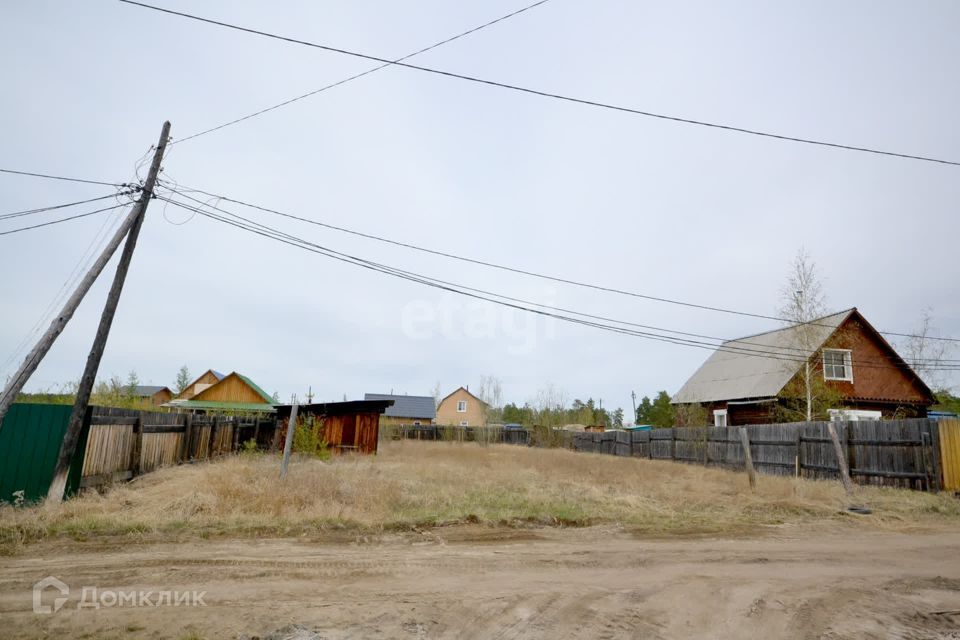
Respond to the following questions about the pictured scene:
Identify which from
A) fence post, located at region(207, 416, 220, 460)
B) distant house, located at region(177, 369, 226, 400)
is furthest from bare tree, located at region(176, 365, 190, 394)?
fence post, located at region(207, 416, 220, 460)

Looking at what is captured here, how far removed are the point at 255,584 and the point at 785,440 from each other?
1967 centimetres

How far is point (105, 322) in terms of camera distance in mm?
11062

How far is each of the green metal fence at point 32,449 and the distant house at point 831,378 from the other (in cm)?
2500

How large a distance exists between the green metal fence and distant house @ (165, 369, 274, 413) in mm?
30657

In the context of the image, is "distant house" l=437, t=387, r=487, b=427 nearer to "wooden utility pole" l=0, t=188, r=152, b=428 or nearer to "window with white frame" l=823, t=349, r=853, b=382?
"window with white frame" l=823, t=349, r=853, b=382

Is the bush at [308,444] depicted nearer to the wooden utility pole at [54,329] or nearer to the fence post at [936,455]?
the wooden utility pole at [54,329]

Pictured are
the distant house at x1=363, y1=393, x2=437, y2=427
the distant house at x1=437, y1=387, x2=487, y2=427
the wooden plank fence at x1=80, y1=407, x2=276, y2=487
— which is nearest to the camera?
the wooden plank fence at x1=80, y1=407, x2=276, y2=487

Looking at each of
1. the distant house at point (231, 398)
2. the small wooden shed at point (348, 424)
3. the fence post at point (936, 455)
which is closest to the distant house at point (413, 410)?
the distant house at point (231, 398)

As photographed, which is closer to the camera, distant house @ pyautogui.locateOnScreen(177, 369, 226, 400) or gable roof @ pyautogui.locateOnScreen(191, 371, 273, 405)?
gable roof @ pyautogui.locateOnScreen(191, 371, 273, 405)

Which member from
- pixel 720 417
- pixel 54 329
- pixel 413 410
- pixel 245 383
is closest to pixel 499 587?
pixel 54 329

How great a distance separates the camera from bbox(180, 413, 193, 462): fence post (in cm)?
1627

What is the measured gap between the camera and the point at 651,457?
2930cm

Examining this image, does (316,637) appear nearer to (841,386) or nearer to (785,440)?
(785,440)

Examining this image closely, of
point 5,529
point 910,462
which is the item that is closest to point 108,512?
point 5,529
